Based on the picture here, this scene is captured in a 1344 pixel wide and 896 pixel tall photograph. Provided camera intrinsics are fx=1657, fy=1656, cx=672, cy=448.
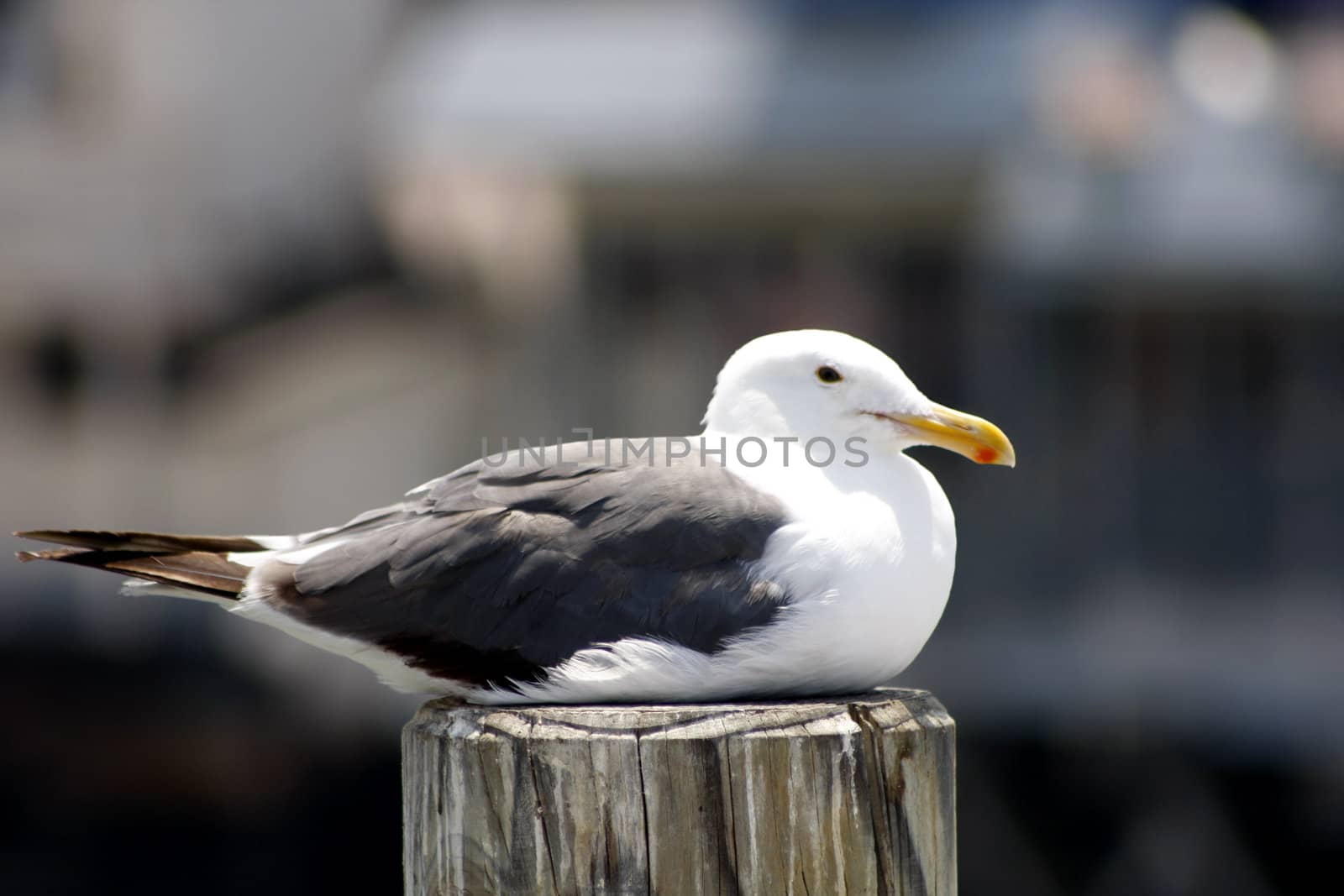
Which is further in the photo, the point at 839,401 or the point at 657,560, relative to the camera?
the point at 839,401

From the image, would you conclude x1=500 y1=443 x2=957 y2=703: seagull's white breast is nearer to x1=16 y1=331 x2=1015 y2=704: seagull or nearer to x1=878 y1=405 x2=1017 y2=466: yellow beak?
x1=16 y1=331 x2=1015 y2=704: seagull

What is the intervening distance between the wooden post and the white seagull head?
27.1 inches

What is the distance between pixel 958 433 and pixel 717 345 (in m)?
8.70

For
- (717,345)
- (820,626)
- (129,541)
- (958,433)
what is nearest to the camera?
(820,626)

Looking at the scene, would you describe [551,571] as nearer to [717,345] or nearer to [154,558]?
[154,558]

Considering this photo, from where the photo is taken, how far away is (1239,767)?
32.9ft

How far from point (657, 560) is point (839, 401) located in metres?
0.53

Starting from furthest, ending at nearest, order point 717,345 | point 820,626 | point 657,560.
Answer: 1. point 717,345
2. point 657,560
3. point 820,626

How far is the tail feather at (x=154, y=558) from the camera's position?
3041mm

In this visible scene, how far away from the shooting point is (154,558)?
3.10 m

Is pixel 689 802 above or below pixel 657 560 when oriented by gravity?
below

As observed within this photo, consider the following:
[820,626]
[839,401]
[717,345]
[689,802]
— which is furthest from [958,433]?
[717,345]

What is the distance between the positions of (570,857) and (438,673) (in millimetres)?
581

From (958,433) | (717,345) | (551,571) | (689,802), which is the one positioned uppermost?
(717,345)
